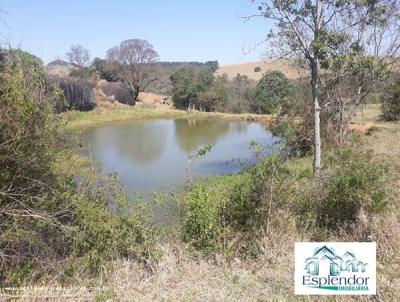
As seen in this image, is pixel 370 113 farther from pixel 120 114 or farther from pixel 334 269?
pixel 334 269

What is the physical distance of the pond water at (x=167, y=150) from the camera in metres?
12.3

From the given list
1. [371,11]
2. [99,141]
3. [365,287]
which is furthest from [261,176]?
[99,141]

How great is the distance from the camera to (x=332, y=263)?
3777 mm

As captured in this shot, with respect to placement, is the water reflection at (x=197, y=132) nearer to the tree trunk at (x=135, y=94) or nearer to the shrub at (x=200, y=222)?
the tree trunk at (x=135, y=94)

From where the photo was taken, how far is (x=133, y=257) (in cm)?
474

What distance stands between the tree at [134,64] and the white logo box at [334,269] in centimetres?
3908

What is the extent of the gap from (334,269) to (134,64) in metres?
40.4

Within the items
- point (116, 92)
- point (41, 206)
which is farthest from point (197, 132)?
point (41, 206)

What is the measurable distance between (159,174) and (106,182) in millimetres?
6959

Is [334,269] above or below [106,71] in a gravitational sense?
below

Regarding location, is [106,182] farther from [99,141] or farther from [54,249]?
[99,141]

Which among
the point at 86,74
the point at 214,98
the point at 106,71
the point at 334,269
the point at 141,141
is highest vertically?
the point at 106,71

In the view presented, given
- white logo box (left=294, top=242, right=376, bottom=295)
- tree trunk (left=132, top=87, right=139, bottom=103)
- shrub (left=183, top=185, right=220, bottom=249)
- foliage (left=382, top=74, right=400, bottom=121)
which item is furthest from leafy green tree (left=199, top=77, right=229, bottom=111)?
white logo box (left=294, top=242, right=376, bottom=295)

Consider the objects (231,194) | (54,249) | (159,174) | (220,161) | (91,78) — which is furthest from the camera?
(91,78)
